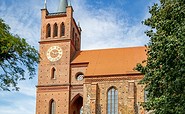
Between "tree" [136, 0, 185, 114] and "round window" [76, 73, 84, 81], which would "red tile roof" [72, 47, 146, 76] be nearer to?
"round window" [76, 73, 84, 81]

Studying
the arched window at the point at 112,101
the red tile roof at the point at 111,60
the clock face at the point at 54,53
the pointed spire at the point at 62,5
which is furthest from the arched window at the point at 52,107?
the pointed spire at the point at 62,5

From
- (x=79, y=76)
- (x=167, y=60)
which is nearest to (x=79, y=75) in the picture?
(x=79, y=76)

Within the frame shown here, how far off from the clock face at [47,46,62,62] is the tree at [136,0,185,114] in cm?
2766

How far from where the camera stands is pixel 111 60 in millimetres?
49531

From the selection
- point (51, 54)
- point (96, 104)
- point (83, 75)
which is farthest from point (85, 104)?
point (51, 54)

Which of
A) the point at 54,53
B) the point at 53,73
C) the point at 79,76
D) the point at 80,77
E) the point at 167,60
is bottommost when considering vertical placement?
the point at 167,60

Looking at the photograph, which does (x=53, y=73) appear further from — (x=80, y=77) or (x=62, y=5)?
(x=62, y=5)

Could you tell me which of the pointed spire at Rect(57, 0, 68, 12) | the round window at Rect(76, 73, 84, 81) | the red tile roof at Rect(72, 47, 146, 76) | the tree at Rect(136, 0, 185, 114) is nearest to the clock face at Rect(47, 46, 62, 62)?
the red tile roof at Rect(72, 47, 146, 76)

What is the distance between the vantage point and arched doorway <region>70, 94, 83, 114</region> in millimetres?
48219

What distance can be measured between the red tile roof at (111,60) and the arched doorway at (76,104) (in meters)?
3.81

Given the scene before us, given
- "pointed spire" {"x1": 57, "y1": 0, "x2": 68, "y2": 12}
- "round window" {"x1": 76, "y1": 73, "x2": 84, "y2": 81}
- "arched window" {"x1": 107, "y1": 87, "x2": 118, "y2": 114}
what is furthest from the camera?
"pointed spire" {"x1": 57, "y1": 0, "x2": 68, "y2": 12}

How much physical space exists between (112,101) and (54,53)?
11119mm

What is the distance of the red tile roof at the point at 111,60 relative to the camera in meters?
47.0

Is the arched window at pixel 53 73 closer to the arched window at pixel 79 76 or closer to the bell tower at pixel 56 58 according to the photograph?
the bell tower at pixel 56 58
